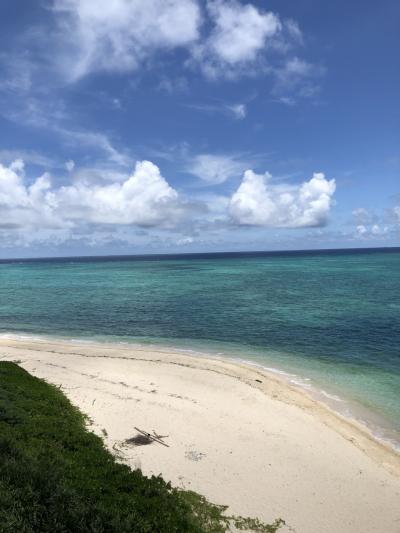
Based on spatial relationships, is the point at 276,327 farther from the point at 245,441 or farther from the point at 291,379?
the point at 245,441

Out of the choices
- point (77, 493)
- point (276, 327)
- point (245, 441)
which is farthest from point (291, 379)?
point (77, 493)

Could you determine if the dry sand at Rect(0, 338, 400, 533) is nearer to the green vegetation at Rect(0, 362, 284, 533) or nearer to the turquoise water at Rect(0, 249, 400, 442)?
the green vegetation at Rect(0, 362, 284, 533)

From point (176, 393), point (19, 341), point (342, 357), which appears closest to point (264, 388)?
point (176, 393)

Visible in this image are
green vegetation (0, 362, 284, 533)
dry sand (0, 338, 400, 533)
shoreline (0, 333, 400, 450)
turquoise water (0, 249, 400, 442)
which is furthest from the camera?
turquoise water (0, 249, 400, 442)

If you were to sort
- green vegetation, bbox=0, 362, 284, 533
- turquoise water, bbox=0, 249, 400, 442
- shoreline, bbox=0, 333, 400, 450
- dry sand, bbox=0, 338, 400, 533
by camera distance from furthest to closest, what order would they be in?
turquoise water, bbox=0, 249, 400, 442, shoreline, bbox=0, 333, 400, 450, dry sand, bbox=0, 338, 400, 533, green vegetation, bbox=0, 362, 284, 533

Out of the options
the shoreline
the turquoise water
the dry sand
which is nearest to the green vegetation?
the dry sand

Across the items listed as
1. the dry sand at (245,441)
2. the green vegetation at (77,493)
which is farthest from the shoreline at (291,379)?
the green vegetation at (77,493)

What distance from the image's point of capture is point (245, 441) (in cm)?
1878

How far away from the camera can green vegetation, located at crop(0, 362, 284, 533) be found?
9.82 m

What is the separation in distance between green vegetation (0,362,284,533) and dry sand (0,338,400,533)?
1.73 m

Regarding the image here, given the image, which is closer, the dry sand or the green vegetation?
the green vegetation

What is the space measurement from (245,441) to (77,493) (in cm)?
1011

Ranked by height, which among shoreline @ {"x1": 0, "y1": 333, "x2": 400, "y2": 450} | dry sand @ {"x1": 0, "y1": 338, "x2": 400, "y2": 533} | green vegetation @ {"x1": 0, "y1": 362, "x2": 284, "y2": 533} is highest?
green vegetation @ {"x1": 0, "y1": 362, "x2": 284, "y2": 533}

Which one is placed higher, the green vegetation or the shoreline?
the green vegetation
